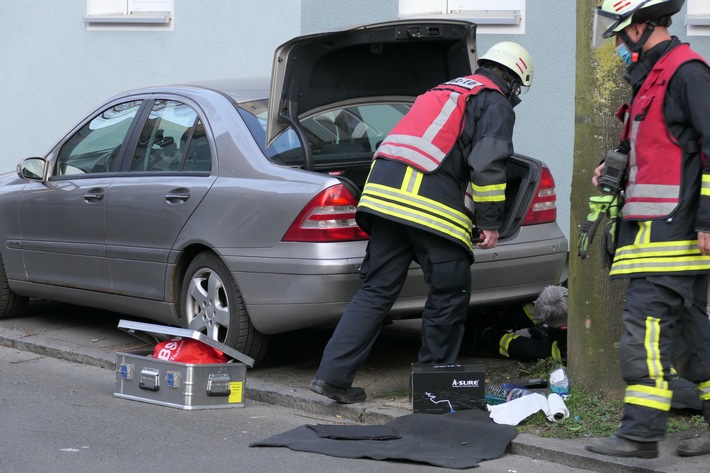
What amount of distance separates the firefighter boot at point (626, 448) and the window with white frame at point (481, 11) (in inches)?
241

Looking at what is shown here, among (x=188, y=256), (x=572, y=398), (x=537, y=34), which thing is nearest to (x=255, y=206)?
(x=188, y=256)

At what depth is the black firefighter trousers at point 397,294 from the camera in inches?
217

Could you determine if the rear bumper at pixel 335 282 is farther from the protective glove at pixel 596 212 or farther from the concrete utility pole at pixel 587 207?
the protective glove at pixel 596 212

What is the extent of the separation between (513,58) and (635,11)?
43.7 inches

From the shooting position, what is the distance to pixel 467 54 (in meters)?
6.44

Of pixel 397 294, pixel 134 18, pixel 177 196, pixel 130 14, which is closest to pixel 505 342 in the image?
pixel 397 294

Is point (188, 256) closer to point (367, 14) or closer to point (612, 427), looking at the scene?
point (612, 427)

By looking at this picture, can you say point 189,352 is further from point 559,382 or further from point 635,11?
point 635,11

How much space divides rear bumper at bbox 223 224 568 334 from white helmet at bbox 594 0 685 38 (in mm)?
1757

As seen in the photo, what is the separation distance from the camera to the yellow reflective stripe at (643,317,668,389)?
446 cm

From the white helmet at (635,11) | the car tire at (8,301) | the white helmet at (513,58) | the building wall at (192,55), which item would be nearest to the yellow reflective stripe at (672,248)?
the white helmet at (635,11)

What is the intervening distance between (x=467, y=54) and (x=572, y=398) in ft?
6.83

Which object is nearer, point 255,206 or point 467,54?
point 255,206

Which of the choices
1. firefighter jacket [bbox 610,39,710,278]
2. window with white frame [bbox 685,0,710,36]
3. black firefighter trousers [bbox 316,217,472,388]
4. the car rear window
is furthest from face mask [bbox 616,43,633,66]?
window with white frame [bbox 685,0,710,36]
